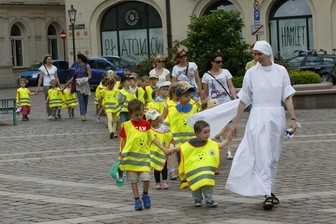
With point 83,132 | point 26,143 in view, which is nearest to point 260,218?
point 26,143

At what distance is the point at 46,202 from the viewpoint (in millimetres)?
11938

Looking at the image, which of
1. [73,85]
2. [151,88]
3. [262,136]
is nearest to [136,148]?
[262,136]

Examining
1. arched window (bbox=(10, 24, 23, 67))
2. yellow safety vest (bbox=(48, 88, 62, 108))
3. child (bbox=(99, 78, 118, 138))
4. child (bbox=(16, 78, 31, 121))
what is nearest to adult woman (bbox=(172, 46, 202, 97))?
child (bbox=(99, 78, 118, 138))

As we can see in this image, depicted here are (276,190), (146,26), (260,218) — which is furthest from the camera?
(146,26)

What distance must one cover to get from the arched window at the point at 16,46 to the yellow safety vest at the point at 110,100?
130 ft

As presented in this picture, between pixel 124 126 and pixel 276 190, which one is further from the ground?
pixel 124 126

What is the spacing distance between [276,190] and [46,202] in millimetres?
2773

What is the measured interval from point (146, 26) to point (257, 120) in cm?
3999

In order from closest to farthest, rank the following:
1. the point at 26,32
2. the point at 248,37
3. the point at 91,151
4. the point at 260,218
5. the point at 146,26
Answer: the point at 260,218
the point at 91,151
the point at 248,37
the point at 146,26
the point at 26,32

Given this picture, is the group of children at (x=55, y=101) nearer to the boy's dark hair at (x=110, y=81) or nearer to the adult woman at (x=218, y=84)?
the boy's dark hair at (x=110, y=81)

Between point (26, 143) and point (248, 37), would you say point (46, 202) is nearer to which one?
point (26, 143)

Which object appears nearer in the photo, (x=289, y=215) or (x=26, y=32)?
(x=289, y=215)

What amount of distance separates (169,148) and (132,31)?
39.1 meters

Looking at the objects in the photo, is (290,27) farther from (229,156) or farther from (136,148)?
(136,148)
